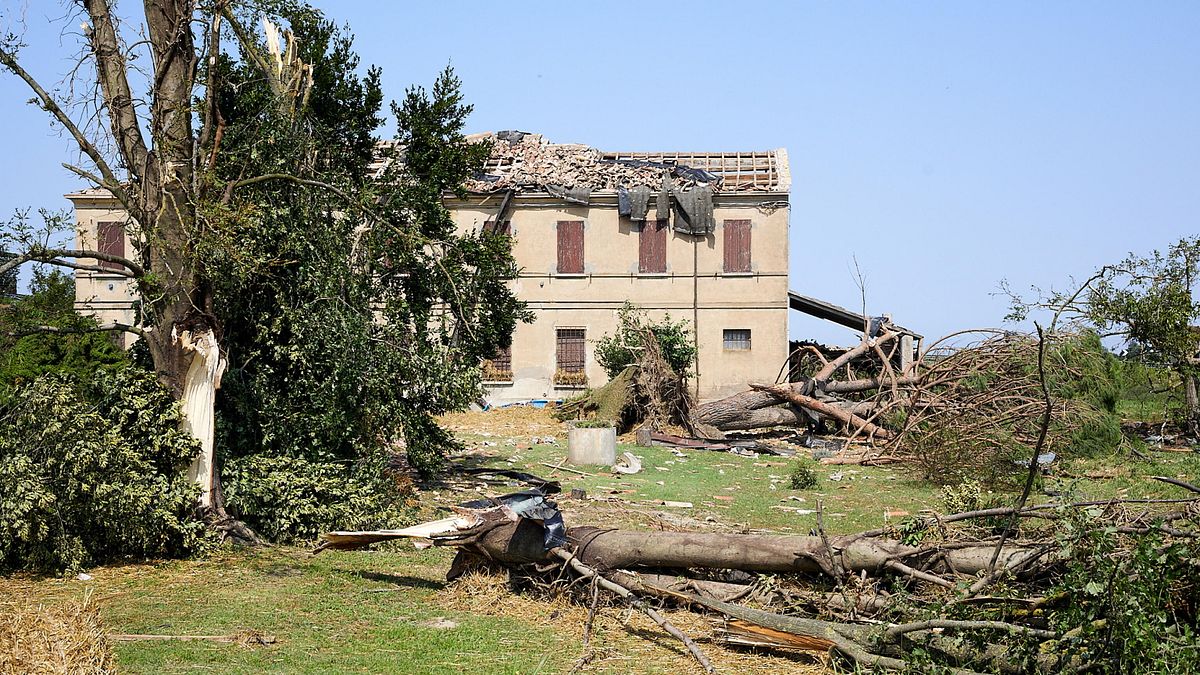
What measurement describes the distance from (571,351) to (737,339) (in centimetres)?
471

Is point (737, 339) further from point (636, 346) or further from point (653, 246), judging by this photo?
point (636, 346)

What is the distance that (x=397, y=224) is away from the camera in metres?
14.5

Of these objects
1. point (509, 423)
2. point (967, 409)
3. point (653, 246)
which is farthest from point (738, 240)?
point (967, 409)

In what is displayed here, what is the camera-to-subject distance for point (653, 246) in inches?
1147

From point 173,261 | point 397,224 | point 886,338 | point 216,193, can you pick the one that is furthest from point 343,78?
point 886,338

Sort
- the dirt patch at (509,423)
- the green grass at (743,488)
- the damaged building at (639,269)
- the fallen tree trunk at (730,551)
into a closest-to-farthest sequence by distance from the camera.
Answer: the fallen tree trunk at (730,551)
the green grass at (743,488)
the dirt patch at (509,423)
the damaged building at (639,269)

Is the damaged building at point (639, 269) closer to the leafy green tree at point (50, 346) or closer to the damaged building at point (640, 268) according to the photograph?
the damaged building at point (640, 268)

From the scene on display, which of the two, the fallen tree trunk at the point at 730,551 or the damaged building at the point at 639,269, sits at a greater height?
the damaged building at the point at 639,269

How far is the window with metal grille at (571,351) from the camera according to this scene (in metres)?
29.2

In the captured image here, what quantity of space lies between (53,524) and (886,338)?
766 inches

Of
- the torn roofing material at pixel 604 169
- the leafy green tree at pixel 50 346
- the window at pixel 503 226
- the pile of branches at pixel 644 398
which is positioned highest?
the torn roofing material at pixel 604 169

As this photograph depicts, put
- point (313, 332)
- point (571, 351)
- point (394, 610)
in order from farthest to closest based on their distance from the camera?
point (571, 351), point (313, 332), point (394, 610)

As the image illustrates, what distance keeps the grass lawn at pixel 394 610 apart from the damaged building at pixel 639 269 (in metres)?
15.4

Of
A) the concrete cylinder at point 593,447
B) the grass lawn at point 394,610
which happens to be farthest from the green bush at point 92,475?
the concrete cylinder at point 593,447
